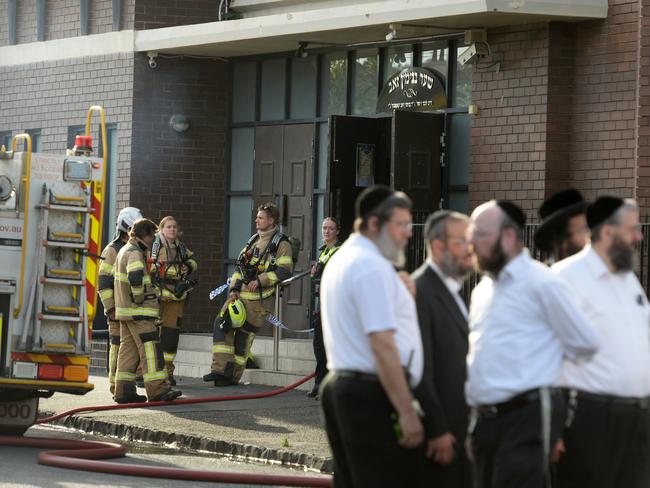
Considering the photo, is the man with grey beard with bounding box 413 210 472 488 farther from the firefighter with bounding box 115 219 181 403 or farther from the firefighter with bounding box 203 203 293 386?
the firefighter with bounding box 203 203 293 386

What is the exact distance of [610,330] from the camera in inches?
280

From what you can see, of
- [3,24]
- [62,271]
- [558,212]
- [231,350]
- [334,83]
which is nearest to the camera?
[558,212]

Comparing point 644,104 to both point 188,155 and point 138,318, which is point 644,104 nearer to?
point 138,318

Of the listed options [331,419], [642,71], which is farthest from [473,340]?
[642,71]

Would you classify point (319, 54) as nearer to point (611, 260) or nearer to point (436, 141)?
point (436, 141)

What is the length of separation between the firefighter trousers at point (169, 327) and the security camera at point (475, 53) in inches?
160

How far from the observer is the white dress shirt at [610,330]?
279 inches

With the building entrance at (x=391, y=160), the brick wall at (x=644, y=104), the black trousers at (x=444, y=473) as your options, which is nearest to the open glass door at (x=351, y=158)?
the building entrance at (x=391, y=160)

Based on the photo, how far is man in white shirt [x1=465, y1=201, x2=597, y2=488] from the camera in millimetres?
6754

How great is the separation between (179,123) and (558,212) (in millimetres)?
13535

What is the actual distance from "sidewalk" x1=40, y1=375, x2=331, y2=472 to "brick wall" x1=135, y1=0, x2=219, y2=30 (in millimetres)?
5902

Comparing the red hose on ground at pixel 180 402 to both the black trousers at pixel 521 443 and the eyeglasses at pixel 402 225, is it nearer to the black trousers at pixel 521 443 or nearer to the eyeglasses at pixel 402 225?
the eyeglasses at pixel 402 225

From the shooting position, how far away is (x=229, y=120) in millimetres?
21156

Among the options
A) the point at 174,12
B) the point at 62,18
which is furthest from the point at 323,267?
the point at 62,18
